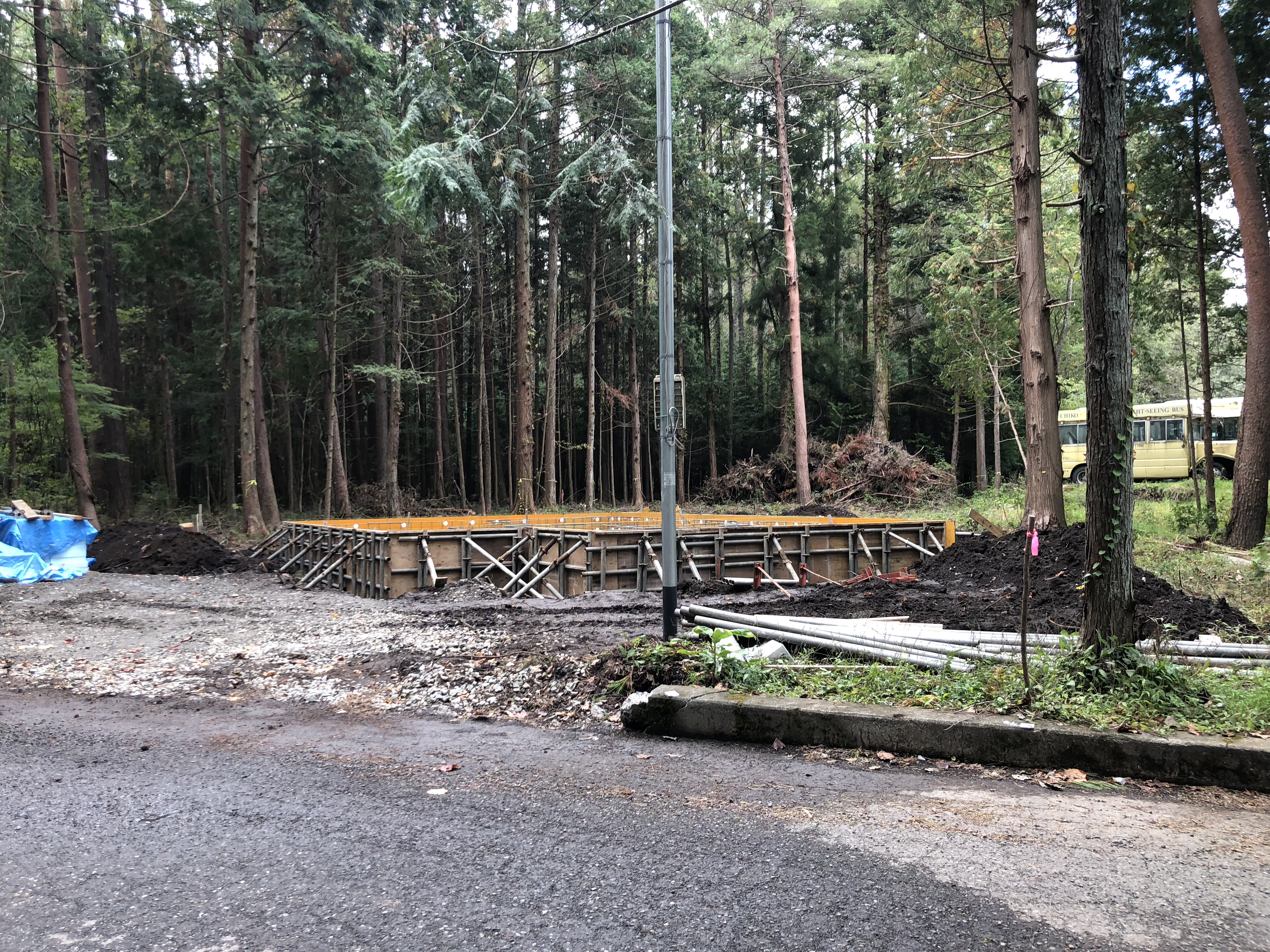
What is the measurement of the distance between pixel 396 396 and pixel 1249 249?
21.9 meters

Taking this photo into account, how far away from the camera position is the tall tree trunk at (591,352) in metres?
29.0

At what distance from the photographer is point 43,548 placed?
16344 millimetres

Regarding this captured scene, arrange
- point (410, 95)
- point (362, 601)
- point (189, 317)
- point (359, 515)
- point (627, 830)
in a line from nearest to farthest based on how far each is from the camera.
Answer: point (627, 830)
point (362, 601)
point (410, 95)
point (359, 515)
point (189, 317)

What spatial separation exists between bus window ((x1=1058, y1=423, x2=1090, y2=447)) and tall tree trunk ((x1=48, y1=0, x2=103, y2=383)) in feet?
113

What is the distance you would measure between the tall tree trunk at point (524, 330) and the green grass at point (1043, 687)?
16.8 metres

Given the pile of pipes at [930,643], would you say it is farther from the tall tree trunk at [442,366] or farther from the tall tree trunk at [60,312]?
the tall tree trunk at [442,366]

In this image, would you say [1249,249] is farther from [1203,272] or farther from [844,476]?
[844,476]

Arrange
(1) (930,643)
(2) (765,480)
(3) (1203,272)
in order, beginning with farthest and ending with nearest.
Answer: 1. (2) (765,480)
2. (3) (1203,272)
3. (1) (930,643)

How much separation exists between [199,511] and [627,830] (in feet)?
83.6

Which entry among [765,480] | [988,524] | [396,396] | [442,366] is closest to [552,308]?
[442,366]

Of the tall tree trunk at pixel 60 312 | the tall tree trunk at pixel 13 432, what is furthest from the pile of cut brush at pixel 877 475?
the tall tree trunk at pixel 13 432

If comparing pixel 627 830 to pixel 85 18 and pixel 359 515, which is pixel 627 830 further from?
pixel 359 515

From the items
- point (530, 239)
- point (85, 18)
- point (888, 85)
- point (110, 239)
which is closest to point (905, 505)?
point (888, 85)

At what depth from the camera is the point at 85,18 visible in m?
19.5
